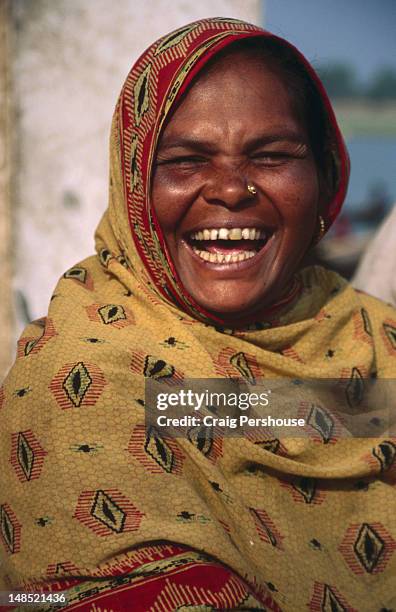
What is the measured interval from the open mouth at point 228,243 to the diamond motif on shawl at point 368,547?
739 mm

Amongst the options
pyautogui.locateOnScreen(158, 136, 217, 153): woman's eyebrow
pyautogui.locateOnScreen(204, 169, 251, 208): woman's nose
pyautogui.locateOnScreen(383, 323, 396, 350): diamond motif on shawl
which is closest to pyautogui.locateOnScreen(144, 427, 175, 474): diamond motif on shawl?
pyautogui.locateOnScreen(204, 169, 251, 208): woman's nose

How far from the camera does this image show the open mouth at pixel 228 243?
2082 mm

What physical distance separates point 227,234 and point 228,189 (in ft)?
0.40

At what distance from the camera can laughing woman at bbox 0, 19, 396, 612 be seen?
5.69 feet

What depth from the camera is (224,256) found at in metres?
2.11

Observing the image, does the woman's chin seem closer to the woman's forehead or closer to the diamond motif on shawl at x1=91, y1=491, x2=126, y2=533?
the woman's forehead

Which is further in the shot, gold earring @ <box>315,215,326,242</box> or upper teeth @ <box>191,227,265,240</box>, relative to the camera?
gold earring @ <box>315,215,326,242</box>

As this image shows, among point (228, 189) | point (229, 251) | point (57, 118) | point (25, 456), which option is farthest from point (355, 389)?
point (57, 118)

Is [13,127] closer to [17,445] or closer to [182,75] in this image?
[182,75]

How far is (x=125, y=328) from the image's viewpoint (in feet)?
6.70

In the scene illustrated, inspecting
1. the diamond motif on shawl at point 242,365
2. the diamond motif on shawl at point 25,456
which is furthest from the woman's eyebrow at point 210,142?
the diamond motif on shawl at point 25,456

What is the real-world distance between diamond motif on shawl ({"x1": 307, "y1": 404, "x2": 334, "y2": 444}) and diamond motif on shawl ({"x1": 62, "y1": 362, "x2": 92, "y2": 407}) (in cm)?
60

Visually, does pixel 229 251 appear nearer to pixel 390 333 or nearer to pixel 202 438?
pixel 202 438

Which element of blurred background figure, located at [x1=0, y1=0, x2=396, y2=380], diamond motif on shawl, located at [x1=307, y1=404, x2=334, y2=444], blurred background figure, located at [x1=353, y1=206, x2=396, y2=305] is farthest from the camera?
blurred background figure, located at [x1=0, y1=0, x2=396, y2=380]
